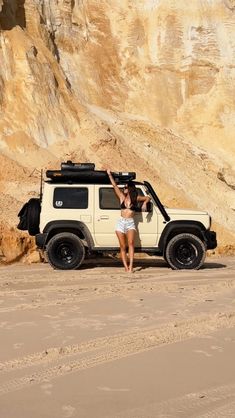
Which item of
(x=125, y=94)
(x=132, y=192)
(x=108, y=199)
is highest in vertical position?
(x=125, y=94)

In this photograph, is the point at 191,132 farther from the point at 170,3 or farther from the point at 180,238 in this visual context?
the point at 180,238

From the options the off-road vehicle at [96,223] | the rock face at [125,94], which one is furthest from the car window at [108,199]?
the rock face at [125,94]

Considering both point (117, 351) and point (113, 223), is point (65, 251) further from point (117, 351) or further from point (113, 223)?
point (117, 351)

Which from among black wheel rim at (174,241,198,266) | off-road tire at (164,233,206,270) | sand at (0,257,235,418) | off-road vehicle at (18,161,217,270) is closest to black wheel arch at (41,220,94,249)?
off-road vehicle at (18,161,217,270)

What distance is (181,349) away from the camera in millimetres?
4766

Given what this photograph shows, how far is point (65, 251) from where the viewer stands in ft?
36.3

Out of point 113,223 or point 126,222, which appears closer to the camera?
point 126,222

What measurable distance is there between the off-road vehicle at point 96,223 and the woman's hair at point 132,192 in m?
0.19

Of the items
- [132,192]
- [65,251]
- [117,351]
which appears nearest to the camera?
[117,351]

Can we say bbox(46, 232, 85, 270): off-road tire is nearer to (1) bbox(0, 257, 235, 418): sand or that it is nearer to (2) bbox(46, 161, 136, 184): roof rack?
(2) bbox(46, 161, 136, 184): roof rack

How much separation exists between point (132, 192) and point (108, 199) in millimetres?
693

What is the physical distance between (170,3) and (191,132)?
8.43 meters

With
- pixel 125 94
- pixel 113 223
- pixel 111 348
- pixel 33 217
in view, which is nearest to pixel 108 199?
pixel 113 223

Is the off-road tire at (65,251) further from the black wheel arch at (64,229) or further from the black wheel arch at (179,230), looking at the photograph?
the black wheel arch at (179,230)
